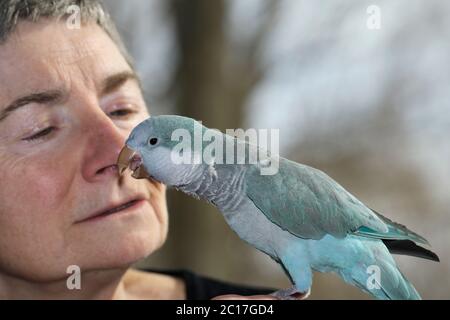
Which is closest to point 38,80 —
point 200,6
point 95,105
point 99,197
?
point 95,105

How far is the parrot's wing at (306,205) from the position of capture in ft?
2.93

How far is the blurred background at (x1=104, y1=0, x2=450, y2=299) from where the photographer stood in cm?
198

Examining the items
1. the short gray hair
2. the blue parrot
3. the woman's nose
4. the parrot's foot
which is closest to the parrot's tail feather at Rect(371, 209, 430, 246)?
the blue parrot

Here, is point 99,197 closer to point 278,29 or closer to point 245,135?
point 245,135

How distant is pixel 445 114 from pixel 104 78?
1.37m

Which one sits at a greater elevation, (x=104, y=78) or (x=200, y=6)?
(x=200, y=6)

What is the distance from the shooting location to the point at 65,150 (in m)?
1.07

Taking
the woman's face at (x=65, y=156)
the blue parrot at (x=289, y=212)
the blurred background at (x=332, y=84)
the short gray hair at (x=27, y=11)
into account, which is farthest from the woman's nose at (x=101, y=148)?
the blurred background at (x=332, y=84)

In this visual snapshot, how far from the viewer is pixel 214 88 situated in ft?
8.28

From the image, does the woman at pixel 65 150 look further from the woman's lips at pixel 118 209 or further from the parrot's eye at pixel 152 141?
the parrot's eye at pixel 152 141

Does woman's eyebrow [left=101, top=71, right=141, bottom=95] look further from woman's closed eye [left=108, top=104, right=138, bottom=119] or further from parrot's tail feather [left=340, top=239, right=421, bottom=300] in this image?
parrot's tail feather [left=340, top=239, right=421, bottom=300]

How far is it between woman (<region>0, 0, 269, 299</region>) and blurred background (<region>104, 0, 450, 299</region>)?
25.4 inches

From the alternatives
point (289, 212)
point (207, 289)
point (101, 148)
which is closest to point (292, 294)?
point (289, 212)

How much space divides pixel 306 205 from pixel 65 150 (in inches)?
19.0
